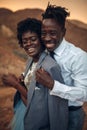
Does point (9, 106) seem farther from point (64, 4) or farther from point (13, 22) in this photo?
point (64, 4)

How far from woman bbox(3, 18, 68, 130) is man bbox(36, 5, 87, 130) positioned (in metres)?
0.05

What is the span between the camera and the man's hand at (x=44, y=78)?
1327 mm

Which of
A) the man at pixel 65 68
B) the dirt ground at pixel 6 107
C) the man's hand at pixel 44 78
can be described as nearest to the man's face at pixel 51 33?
the man at pixel 65 68

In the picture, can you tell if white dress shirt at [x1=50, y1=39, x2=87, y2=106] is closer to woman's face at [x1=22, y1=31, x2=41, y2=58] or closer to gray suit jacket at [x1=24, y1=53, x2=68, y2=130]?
gray suit jacket at [x1=24, y1=53, x2=68, y2=130]

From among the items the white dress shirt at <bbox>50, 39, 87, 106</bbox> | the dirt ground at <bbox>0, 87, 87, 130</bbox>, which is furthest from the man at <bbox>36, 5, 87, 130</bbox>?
the dirt ground at <bbox>0, 87, 87, 130</bbox>

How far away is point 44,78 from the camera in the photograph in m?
1.33

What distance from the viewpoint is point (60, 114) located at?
4.58ft

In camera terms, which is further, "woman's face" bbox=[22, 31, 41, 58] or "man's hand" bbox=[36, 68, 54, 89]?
"woman's face" bbox=[22, 31, 41, 58]

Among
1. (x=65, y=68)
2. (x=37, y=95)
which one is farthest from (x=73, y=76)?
(x=37, y=95)

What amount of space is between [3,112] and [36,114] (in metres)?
0.91

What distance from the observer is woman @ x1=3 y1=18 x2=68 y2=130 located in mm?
1381

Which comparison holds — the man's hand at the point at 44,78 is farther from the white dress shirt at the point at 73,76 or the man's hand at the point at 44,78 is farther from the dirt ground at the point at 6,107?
the dirt ground at the point at 6,107

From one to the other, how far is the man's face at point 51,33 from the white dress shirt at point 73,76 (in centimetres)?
8

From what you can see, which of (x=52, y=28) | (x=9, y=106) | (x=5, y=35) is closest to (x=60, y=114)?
(x=52, y=28)
